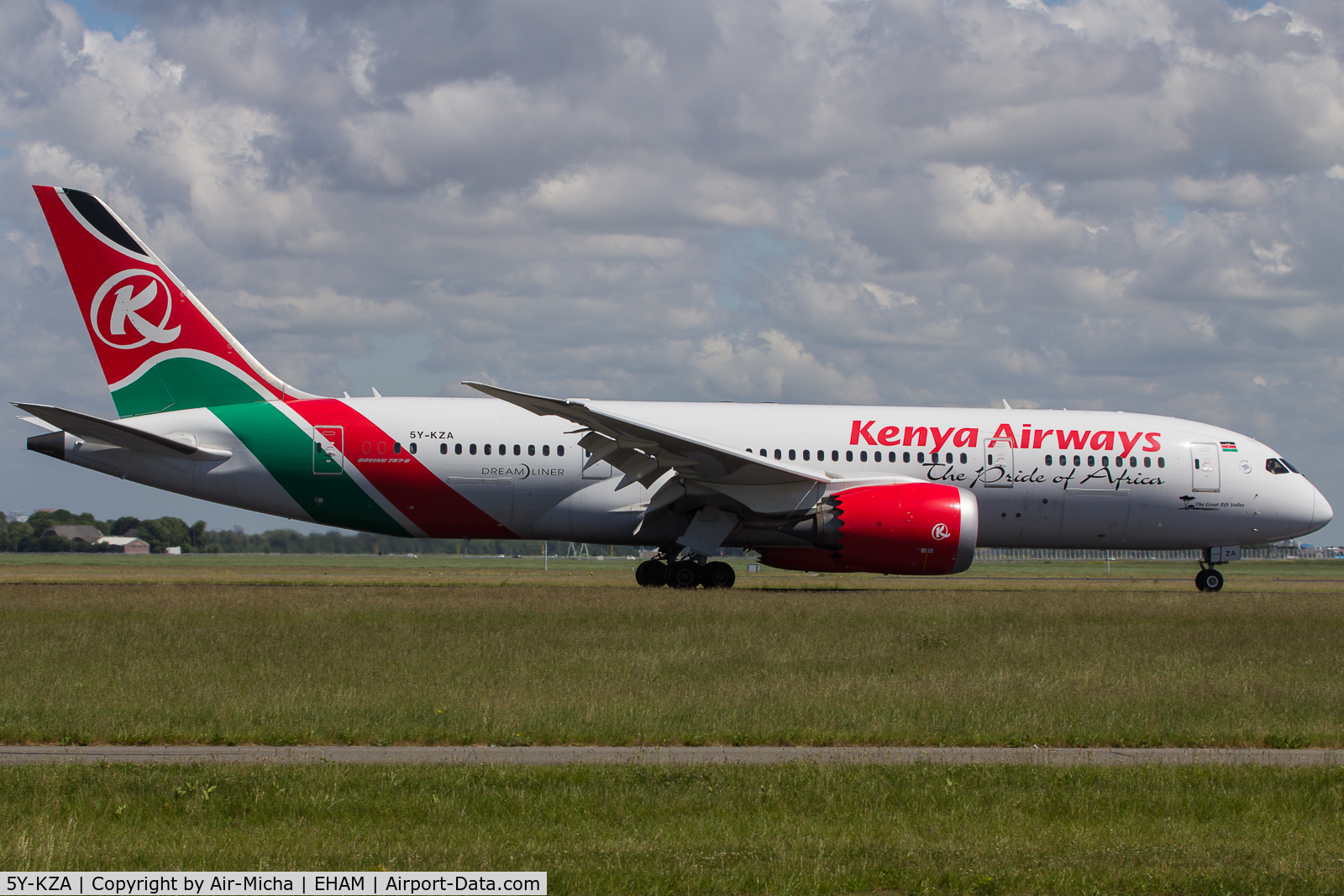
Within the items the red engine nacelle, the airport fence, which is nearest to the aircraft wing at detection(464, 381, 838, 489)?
the red engine nacelle

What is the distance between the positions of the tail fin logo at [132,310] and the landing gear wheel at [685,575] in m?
11.2

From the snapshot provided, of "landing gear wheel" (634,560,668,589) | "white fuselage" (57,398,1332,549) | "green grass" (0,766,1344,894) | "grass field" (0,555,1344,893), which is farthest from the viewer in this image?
"landing gear wheel" (634,560,668,589)

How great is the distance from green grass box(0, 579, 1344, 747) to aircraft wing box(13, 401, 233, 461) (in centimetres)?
323

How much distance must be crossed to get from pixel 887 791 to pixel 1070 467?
19.1m

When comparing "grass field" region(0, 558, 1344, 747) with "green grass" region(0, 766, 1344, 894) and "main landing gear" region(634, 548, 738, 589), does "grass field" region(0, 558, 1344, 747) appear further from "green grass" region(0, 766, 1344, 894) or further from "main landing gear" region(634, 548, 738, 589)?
"main landing gear" region(634, 548, 738, 589)

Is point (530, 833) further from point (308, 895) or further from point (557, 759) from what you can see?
point (557, 759)

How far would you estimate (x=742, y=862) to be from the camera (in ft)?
20.5

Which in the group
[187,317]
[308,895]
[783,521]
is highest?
[187,317]

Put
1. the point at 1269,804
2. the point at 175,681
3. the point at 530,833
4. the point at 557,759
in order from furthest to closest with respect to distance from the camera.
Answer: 1. the point at 175,681
2. the point at 557,759
3. the point at 1269,804
4. the point at 530,833

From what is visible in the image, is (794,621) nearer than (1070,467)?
Yes

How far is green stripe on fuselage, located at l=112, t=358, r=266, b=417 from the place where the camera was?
78.8ft

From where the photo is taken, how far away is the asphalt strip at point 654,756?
28.0 feet

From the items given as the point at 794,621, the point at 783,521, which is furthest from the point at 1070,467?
the point at 794,621

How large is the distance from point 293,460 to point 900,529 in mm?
11919
